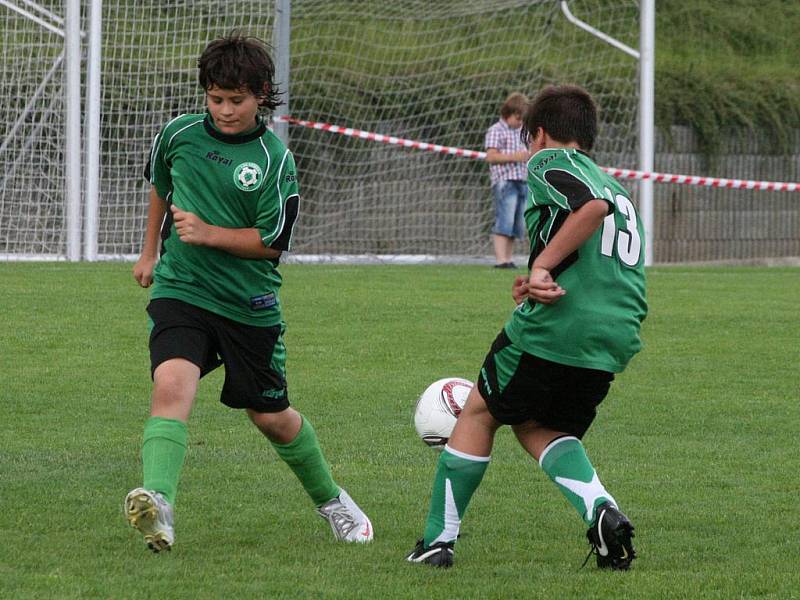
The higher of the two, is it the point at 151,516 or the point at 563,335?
the point at 563,335

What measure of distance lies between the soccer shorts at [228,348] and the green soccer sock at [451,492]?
605 mm

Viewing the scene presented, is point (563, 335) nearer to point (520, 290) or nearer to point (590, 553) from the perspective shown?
point (520, 290)

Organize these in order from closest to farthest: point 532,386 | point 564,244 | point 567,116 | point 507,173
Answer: point 564,244
point 532,386
point 567,116
point 507,173

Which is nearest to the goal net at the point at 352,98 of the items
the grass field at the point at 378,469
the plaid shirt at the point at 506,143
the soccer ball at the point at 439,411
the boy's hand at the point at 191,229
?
the plaid shirt at the point at 506,143

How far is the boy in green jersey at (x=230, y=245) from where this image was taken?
169 inches

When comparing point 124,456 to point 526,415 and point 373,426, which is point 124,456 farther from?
point 526,415

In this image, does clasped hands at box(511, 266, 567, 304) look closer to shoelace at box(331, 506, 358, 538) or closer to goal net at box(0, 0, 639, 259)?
shoelace at box(331, 506, 358, 538)

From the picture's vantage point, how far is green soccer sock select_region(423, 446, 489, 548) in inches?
163

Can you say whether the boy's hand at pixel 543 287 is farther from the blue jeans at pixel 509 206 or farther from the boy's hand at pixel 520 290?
the blue jeans at pixel 509 206

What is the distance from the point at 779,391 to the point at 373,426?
2319 millimetres

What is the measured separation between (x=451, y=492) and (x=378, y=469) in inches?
55.6

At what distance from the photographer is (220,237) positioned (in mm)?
4262

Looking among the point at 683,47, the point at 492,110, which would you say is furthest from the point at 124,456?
the point at 683,47

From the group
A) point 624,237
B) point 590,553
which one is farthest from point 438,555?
point 624,237
